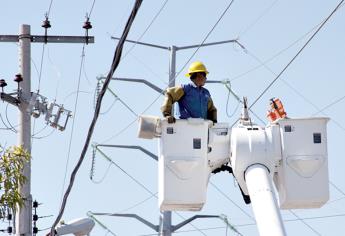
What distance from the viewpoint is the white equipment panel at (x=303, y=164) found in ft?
72.7

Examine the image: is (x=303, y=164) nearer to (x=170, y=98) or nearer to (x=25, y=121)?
(x=170, y=98)

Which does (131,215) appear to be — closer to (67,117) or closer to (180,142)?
(67,117)

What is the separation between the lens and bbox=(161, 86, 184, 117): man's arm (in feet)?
74.1

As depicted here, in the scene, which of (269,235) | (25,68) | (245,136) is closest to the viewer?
(269,235)

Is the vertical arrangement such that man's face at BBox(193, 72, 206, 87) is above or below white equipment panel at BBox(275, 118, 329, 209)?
above

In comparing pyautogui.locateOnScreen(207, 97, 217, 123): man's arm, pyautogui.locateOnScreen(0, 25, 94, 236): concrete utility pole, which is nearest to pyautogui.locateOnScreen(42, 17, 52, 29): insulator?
pyautogui.locateOnScreen(0, 25, 94, 236): concrete utility pole

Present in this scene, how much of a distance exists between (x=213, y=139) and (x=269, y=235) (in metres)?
3.10

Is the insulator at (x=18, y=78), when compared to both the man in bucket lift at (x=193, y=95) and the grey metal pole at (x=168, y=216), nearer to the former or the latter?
the man in bucket lift at (x=193, y=95)

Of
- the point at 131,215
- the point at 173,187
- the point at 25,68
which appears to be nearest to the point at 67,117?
the point at 25,68

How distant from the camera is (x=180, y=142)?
22266mm

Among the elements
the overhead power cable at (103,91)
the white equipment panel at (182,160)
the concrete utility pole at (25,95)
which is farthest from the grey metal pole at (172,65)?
the white equipment panel at (182,160)

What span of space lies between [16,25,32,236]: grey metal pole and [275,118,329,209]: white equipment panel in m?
Result: 8.73

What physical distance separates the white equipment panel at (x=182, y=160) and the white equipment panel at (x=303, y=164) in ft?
3.32

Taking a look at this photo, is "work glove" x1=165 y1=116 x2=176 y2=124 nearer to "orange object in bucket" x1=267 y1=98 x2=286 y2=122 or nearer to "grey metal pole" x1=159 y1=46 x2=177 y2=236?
"orange object in bucket" x1=267 y1=98 x2=286 y2=122
